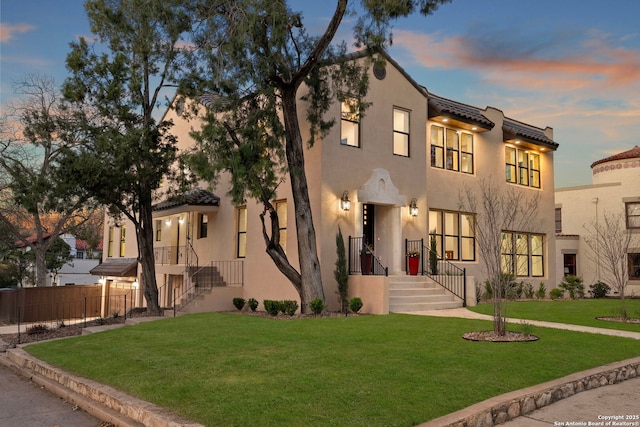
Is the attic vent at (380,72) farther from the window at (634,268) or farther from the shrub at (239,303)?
the window at (634,268)

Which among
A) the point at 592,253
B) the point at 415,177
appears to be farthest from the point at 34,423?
the point at 592,253

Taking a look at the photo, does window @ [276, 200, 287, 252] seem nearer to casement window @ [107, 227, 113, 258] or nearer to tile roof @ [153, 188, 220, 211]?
tile roof @ [153, 188, 220, 211]

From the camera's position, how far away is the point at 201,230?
2259 cm

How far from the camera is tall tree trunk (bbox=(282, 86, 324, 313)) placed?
14.9 metres

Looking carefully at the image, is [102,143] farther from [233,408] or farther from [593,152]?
[593,152]

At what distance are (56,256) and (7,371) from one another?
36.8 meters

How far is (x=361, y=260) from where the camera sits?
54.5 feet

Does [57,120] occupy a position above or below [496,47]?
below

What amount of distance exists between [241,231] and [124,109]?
5933mm

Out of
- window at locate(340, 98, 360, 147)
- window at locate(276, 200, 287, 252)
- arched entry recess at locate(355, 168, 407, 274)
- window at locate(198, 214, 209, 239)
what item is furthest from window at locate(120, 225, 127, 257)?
window at locate(340, 98, 360, 147)

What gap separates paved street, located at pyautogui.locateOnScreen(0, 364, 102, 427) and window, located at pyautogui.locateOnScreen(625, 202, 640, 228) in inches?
1205

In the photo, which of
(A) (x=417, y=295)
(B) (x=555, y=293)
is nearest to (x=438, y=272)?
(A) (x=417, y=295)

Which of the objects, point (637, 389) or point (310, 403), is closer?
point (310, 403)

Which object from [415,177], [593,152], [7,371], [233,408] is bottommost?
[7,371]
